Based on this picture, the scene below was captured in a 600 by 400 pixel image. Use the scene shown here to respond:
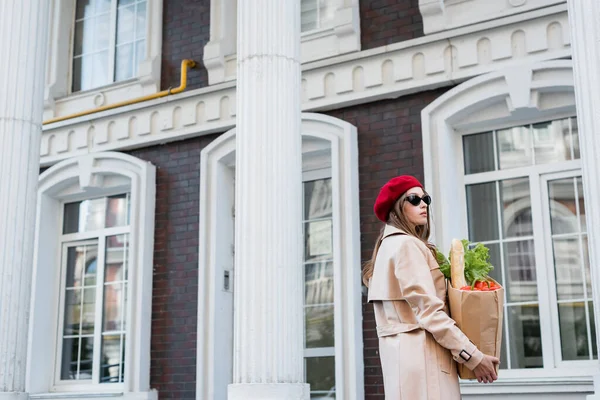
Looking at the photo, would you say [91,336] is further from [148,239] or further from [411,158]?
[411,158]

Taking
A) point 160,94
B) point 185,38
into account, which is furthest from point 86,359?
point 185,38

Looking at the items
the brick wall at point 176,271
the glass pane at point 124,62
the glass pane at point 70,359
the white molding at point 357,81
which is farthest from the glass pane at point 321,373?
the glass pane at point 124,62

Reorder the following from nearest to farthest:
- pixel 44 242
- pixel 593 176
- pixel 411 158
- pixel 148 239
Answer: pixel 593 176
pixel 411 158
pixel 148 239
pixel 44 242

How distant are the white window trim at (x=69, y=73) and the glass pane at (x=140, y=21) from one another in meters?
0.29

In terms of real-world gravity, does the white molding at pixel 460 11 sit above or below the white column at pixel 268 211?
above

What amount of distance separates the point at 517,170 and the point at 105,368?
170 inches

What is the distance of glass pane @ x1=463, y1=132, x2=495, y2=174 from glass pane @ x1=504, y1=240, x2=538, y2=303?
0.65 meters

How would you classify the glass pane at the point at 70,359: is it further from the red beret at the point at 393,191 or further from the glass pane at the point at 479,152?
the red beret at the point at 393,191

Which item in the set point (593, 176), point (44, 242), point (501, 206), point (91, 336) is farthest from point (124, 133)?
point (593, 176)

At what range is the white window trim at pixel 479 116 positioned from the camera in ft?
21.5

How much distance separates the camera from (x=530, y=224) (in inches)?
266

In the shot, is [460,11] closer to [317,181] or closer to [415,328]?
[317,181]

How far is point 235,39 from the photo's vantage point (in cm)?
843

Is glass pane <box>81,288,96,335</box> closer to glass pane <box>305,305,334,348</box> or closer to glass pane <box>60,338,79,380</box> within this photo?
glass pane <box>60,338,79,380</box>
